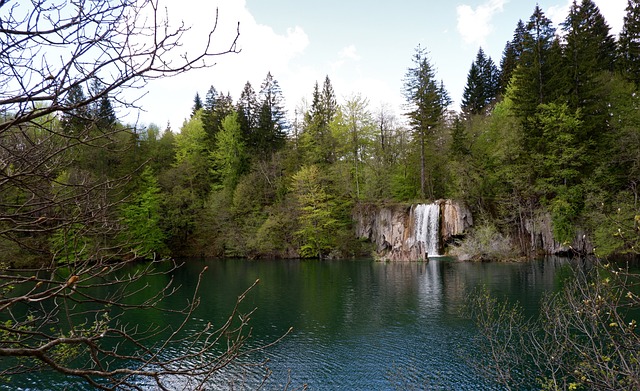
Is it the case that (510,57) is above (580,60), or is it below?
above

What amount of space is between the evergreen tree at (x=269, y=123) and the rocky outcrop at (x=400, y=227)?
1290 cm

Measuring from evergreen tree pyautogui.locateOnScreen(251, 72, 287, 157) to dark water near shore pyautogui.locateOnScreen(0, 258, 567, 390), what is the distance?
18.5 m

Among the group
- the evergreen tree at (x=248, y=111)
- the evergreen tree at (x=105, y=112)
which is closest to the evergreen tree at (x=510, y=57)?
the evergreen tree at (x=248, y=111)

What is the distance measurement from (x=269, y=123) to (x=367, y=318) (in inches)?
1323

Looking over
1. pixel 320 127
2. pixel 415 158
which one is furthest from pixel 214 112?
pixel 415 158

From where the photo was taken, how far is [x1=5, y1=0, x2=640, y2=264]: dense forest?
28453mm

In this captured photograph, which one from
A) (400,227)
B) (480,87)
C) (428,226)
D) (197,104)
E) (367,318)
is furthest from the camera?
(197,104)

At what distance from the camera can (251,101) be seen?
159 ft

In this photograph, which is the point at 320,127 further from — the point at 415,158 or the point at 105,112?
the point at 105,112

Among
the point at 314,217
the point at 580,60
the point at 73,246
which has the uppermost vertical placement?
the point at 580,60

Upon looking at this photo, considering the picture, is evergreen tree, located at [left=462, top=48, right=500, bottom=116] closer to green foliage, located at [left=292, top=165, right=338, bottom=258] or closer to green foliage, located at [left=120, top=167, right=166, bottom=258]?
→ green foliage, located at [left=292, top=165, right=338, bottom=258]

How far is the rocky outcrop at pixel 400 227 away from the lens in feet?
108

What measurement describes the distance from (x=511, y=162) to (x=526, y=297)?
1746 cm

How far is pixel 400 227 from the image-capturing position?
117 ft
